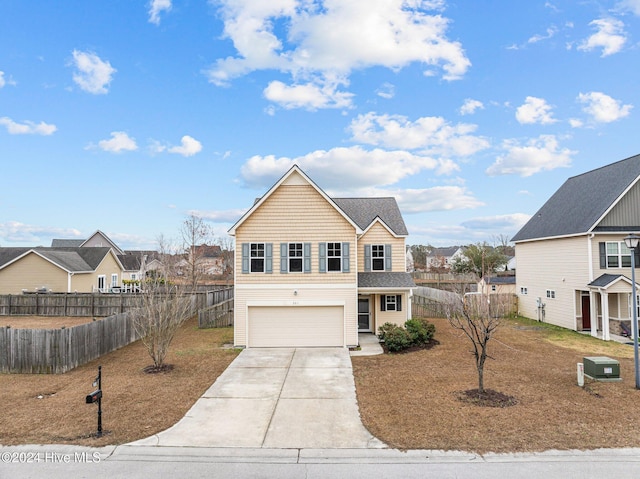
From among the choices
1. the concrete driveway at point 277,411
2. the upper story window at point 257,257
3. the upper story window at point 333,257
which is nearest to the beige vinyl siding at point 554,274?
the upper story window at point 333,257

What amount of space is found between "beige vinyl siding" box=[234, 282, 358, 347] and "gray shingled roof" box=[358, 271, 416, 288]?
167 centimetres

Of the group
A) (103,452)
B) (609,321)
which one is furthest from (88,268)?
(609,321)

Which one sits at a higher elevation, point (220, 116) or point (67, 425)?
point (220, 116)

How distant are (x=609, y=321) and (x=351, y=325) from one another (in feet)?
48.4

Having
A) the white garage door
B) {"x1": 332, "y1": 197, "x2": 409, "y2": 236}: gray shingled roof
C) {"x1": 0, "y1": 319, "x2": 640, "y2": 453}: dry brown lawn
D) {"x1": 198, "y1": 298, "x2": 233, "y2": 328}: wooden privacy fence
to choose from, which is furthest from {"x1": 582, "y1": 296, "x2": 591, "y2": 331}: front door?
{"x1": 198, "y1": 298, "x2": 233, "y2": 328}: wooden privacy fence

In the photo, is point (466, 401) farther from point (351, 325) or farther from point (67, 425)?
point (67, 425)

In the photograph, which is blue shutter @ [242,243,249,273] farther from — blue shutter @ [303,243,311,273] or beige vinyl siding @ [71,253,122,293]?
beige vinyl siding @ [71,253,122,293]

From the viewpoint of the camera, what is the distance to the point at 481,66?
60.1 feet

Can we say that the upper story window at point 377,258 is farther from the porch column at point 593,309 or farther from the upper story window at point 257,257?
the porch column at point 593,309

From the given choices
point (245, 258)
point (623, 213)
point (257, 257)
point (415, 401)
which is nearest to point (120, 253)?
point (245, 258)

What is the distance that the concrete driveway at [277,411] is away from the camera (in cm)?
780

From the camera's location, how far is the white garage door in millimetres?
17234

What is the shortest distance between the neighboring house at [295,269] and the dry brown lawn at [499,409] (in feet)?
10.2

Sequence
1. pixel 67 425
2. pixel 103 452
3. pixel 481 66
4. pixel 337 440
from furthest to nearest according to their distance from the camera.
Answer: pixel 481 66 < pixel 67 425 < pixel 337 440 < pixel 103 452
